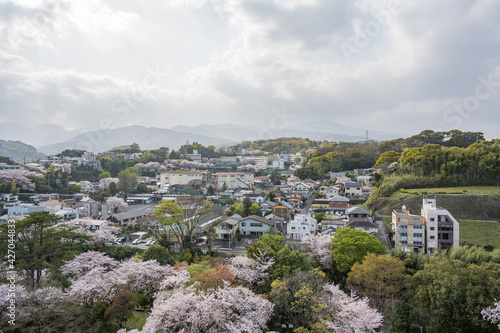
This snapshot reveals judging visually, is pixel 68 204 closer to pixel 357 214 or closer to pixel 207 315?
pixel 357 214

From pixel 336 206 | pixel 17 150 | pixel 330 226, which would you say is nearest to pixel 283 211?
pixel 336 206

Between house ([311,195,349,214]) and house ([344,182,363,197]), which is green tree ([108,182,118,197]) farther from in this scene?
house ([344,182,363,197])

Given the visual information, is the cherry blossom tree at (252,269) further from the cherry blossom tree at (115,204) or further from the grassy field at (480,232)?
the cherry blossom tree at (115,204)

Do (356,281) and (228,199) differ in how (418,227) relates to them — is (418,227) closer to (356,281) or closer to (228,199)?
(356,281)

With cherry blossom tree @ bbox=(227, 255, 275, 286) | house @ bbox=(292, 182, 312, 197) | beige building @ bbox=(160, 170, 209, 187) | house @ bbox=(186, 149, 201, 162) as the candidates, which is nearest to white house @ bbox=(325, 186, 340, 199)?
house @ bbox=(292, 182, 312, 197)

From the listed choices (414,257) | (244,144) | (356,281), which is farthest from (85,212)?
(244,144)

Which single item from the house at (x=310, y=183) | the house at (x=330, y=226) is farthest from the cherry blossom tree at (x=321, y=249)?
the house at (x=310, y=183)
